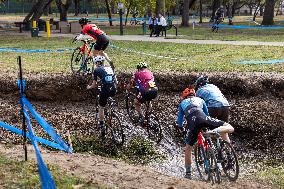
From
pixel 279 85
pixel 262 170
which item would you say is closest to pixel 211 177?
pixel 262 170

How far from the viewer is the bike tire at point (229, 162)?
405 inches

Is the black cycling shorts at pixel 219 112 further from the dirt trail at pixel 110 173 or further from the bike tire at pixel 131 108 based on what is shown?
the bike tire at pixel 131 108

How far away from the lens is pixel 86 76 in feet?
56.8

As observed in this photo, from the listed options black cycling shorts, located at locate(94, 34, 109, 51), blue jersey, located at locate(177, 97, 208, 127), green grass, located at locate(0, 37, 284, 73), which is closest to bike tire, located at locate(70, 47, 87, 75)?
green grass, located at locate(0, 37, 284, 73)

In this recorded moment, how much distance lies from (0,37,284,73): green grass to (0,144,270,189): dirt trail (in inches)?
317

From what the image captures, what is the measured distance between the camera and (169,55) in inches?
934

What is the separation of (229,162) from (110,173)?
2.57 meters

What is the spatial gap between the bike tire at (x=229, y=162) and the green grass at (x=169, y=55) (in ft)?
27.6

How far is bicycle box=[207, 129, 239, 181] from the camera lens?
10.3 m

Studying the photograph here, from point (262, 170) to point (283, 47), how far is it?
14949 millimetres

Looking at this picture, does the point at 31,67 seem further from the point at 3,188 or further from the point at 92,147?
the point at 3,188

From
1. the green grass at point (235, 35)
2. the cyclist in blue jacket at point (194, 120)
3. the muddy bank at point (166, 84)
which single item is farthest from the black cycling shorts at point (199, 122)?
the green grass at point (235, 35)

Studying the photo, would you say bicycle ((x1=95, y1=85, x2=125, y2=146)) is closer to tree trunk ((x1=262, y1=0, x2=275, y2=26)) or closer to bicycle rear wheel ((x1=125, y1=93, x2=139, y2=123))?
bicycle rear wheel ((x1=125, y1=93, x2=139, y2=123))

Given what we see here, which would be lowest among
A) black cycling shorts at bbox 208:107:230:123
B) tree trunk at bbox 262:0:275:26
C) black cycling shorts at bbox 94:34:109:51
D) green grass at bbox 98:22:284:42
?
black cycling shorts at bbox 208:107:230:123
